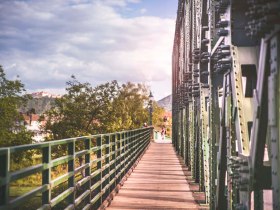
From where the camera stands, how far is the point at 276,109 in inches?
122

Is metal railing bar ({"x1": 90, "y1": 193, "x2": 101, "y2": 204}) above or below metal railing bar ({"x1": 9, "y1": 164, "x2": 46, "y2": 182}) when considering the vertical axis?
below

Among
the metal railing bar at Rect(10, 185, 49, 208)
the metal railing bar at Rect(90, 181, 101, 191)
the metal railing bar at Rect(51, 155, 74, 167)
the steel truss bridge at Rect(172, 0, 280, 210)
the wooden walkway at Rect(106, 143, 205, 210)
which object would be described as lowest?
the wooden walkway at Rect(106, 143, 205, 210)

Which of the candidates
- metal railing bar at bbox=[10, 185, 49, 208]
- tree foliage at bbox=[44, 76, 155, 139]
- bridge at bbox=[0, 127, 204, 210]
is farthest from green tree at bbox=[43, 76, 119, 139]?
metal railing bar at bbox=[10, 185, 49, 208]

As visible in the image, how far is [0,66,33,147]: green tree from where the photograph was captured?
4547 centimetres

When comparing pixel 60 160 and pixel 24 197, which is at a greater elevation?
pixel 60 160

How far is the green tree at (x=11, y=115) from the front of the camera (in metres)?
45.5

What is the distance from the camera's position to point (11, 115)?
49188 mm

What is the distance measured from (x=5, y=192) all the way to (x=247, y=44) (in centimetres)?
347

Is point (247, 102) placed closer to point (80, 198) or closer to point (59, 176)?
point (59, 176)

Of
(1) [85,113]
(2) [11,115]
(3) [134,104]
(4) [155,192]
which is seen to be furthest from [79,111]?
(4) [155,192]

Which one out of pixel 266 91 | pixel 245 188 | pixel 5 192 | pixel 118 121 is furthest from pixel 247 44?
pixel 118 121

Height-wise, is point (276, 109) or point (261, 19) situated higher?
point (261, 19)

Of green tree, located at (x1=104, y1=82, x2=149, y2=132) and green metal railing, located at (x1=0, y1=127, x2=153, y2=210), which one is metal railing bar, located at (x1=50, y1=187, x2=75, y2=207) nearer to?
green metal railing, located at (x1=0, y1=127, x2=153, y2=210)

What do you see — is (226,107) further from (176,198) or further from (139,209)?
(176,198)
